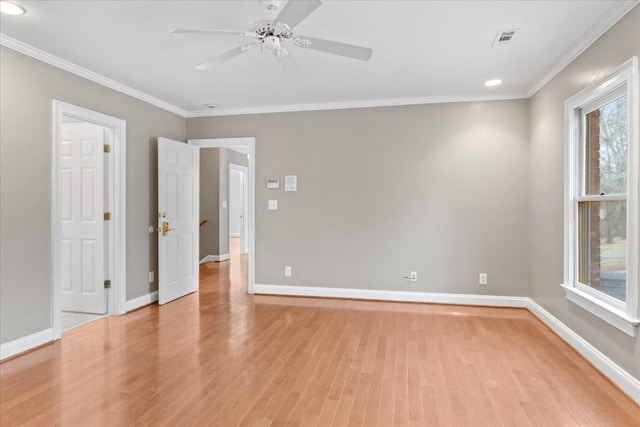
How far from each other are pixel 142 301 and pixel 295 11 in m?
3.91

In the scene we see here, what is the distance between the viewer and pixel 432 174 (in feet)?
15.0

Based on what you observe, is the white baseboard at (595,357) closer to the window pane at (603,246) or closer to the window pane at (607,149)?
the window pane at (603,246)

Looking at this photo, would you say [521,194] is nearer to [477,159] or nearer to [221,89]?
[477,159]

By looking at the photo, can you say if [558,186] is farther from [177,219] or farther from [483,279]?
[177,219]

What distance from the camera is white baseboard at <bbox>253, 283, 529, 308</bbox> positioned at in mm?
4426

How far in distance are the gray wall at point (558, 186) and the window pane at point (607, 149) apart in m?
0.28

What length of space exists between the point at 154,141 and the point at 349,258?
2.95m

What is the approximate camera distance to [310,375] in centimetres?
→ 267

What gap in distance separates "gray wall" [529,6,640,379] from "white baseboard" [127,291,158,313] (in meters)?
4.60

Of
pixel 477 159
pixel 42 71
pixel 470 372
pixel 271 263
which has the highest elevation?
pixel 42 71

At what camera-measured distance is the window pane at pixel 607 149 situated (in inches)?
104

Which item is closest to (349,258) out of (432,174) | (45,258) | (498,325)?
(432,174)

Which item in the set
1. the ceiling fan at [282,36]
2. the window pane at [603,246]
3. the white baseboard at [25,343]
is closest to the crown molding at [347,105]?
the window pane at [603,246]

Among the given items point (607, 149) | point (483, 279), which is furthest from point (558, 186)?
point (483, 279)
